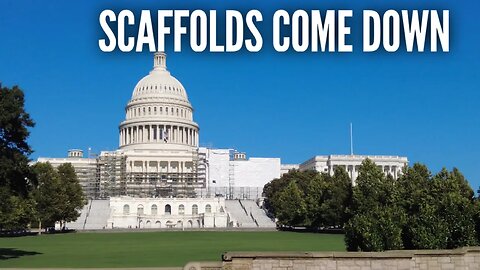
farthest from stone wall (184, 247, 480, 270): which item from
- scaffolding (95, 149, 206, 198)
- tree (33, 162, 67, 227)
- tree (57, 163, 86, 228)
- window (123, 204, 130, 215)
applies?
scaffolding (95, 149, 206, 198)

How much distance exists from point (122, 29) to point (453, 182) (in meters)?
35.6

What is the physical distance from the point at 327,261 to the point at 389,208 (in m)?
12.3

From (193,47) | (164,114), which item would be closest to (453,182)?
(193,47)

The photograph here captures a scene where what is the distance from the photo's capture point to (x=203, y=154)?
156500mm

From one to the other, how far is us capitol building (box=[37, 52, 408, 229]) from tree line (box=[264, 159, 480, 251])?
21.2 metres

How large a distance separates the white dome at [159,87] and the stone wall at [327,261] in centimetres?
14507

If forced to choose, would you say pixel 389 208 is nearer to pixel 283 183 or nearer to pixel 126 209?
pixel 283 183

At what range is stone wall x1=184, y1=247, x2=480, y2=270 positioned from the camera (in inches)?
824

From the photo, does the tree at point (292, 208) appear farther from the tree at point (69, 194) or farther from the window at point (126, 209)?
the window at point (126, 209)

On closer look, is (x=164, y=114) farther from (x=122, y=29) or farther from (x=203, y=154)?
(x=122, y=29)

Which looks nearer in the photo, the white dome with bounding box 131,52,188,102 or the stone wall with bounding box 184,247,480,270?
the stone wall with bounding box 184,247,480,270

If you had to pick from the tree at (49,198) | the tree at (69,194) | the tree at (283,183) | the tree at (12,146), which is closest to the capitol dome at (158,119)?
the tree at (283,183)

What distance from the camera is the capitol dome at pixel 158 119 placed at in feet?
527

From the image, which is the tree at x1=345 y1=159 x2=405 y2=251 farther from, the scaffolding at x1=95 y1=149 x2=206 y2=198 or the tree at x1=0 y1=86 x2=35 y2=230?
the scaffolding at x1=95 y1=149 x2=206 y2=198
